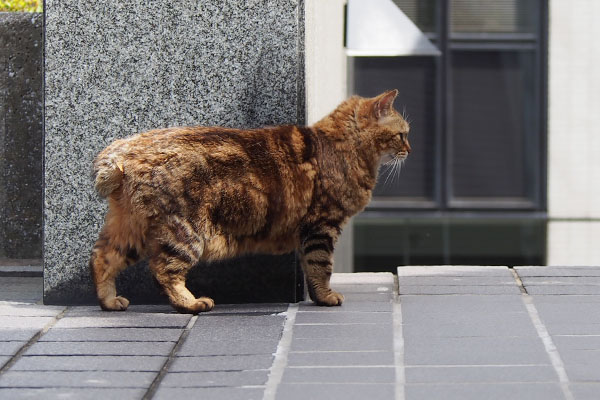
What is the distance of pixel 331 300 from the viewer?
5.77m

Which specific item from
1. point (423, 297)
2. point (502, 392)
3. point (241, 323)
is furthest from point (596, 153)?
point (502, 392)

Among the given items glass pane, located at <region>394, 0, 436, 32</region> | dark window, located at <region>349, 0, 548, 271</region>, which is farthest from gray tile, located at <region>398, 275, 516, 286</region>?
glass pane, located at <region>394, 0, 436, 32</region>

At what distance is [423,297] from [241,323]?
1120 mm

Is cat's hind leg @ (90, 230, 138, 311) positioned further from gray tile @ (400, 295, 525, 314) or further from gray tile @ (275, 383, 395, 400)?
gray tile @ (275, 383, 395, 400)

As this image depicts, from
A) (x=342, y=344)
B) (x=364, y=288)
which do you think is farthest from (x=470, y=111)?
(x=342, y=344)

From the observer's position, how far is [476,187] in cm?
1484

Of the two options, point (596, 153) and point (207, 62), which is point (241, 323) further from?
point (596, 153)

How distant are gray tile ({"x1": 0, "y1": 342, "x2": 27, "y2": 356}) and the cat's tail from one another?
0.97m

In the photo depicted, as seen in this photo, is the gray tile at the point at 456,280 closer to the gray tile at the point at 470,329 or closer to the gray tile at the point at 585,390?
the gray tile at the point at 470,329

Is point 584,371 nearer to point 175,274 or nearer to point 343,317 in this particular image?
point 343,317

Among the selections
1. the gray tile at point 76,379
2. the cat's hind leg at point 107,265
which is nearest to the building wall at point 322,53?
the cat's hind leg at point 107,265

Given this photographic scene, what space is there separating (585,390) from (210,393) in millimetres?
1354

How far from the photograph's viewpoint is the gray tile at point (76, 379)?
4105 mm

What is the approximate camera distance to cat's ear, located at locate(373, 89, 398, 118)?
5.91 m
